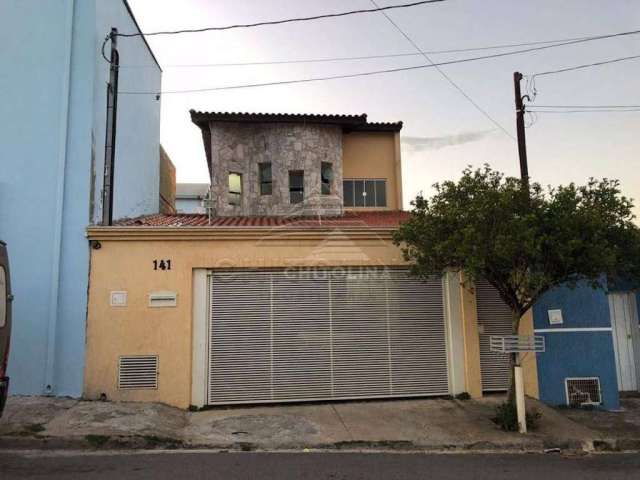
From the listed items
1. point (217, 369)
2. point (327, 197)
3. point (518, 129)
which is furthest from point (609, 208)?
point (327, 197)

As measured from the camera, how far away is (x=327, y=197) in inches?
627

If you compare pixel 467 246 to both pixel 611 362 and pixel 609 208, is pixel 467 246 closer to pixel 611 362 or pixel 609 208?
pixel 609 208

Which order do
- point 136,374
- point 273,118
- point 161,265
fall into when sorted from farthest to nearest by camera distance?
point 273,118
point 161,265
point 136,374

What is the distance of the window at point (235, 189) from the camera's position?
51.5 feet

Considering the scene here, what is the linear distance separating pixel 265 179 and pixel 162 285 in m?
7.07

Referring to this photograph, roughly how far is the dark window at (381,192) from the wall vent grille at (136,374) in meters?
10.2

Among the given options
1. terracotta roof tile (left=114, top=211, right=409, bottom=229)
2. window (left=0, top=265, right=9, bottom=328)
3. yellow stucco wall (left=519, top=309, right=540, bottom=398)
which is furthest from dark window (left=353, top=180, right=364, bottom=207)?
window (left=0, top=265, right=9, bottom=328)

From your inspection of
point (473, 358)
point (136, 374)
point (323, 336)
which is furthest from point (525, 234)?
point (136, 374)

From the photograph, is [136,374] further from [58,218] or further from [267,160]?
[267,160]

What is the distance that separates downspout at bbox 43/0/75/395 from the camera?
29.6 feet

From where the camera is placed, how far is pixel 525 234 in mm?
7145

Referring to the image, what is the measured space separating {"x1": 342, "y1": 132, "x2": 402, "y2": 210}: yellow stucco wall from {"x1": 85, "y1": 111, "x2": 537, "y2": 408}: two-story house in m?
7.46

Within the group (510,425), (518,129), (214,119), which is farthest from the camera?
(214,119)

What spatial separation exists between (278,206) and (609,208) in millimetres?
9827
